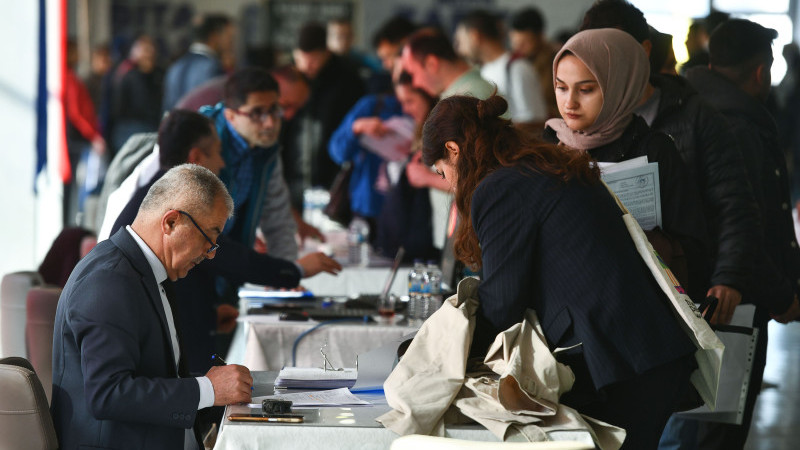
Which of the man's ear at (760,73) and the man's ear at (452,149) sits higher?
the man's ear at (760,73)

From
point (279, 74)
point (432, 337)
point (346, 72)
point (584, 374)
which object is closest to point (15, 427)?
point (432, 337)

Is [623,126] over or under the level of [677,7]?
under

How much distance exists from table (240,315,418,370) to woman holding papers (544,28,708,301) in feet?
3.00

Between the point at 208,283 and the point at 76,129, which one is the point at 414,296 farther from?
the point at 76,129

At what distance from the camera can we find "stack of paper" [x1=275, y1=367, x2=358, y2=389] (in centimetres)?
260

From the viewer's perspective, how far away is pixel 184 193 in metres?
2.36

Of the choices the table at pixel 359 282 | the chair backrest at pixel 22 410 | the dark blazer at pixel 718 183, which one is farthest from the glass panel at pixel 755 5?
the chair backrest at pixel 22 410

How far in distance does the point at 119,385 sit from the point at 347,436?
48 centimetres

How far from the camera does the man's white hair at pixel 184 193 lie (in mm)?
2361

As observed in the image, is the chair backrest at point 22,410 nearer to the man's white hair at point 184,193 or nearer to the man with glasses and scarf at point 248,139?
the man's white hair at point 184,193

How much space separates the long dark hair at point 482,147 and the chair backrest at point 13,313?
5.50 ft

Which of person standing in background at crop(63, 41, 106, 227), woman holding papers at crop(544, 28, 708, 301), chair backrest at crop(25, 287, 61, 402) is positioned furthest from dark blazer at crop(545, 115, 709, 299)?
person standing in background at crop(63, 41, 106, 227)

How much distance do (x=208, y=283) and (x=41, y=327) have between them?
642mm

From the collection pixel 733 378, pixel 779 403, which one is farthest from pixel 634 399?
pixel 779 403
